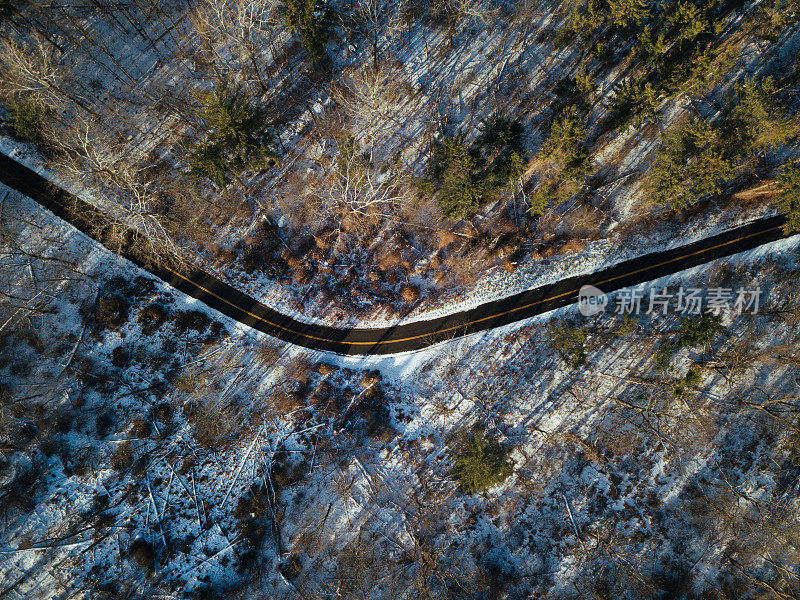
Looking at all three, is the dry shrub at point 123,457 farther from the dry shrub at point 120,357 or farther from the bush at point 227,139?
the bush at point 227,139

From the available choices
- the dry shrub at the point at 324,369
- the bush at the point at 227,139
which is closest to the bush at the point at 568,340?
the dry shrub at the point at 324,369

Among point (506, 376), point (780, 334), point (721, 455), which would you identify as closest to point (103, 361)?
point (506, 376)

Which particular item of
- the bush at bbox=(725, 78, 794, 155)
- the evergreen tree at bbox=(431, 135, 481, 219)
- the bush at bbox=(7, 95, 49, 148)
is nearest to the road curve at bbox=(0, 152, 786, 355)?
the bush at bbox=(7, 95, 49, 148)

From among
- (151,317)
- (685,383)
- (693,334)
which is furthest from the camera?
(151,317)

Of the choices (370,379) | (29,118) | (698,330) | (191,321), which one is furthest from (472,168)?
(29,118)

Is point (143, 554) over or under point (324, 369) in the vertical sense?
under

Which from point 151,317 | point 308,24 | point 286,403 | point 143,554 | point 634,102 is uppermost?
point 308,24

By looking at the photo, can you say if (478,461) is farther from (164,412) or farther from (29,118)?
(29,118)

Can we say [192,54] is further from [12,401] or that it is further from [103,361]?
[12,401]
